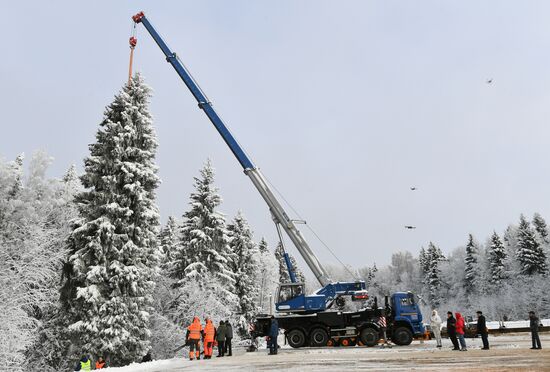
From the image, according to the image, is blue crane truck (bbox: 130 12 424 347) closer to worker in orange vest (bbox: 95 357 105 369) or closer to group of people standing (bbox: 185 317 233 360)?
group of people standing (bbox: 185 317 233 360)

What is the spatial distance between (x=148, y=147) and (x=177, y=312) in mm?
12435

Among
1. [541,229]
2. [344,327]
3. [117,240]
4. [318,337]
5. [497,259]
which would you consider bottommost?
[318,337]

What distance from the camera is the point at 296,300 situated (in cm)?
2416

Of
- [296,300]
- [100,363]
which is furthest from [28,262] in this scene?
[296,300]

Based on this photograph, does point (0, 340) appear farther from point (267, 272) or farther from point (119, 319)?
point (267, 272)

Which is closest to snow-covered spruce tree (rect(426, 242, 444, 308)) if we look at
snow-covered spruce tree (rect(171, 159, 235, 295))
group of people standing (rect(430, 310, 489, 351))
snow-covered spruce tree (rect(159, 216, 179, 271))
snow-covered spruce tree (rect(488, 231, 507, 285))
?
snow-covered spruce tree (rect(488, 231, 507, 285))

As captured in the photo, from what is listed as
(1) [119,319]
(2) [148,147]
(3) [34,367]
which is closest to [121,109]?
(2) [148,147]

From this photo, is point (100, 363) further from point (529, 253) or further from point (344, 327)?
point (529, 253)

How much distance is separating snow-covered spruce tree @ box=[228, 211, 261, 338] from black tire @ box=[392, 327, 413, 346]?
1660 cm

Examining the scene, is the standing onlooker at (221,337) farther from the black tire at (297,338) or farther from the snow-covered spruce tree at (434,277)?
the snow-covered spruce tree at (434,277)

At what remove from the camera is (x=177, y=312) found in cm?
3000

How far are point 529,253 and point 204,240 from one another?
53.8 m

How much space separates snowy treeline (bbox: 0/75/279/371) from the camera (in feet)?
64.8

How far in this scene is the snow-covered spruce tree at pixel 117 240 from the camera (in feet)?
64.1
